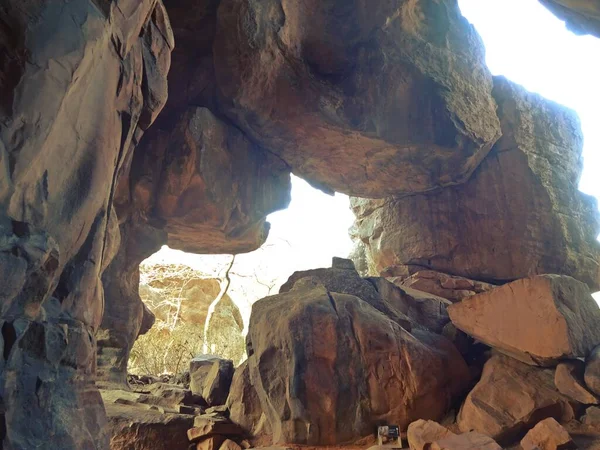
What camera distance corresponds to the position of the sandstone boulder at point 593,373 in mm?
4625

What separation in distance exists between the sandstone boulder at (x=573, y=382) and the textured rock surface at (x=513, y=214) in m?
4.19

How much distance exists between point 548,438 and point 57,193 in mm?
4519

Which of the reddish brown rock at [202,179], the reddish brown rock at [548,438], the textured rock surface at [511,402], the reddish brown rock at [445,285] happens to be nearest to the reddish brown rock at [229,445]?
the textured rock surface at [511,402]

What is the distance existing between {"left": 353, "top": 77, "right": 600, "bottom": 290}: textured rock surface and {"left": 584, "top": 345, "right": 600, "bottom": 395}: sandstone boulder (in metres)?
4.25

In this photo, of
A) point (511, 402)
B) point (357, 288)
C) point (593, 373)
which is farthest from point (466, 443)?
point (357, 288)

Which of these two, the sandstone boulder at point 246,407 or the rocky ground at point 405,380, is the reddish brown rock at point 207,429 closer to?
the rocky ground at point 405,380

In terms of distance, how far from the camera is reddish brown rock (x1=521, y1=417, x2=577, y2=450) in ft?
13.4

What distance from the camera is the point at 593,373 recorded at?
467cm

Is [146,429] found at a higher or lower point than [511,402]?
lower

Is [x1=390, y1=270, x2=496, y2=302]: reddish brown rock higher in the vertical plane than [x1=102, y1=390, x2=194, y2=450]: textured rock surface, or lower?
higher

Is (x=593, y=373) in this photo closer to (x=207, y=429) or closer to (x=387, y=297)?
(x=387, y=297)

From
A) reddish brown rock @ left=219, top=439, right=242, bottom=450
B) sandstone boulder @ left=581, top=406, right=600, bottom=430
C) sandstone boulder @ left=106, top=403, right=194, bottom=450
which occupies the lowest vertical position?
reddish brown rock @ left=219, top=439, right=242, bottom=450

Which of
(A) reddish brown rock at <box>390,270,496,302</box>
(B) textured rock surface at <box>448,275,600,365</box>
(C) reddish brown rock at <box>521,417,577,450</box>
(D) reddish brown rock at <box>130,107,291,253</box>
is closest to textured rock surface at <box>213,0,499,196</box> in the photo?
(D) reddish brown rock at <box>130,107,291,253</box>

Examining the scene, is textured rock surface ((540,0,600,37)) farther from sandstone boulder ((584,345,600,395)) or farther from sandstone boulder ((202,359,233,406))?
sandstone boulder ((202,359,233,406))
